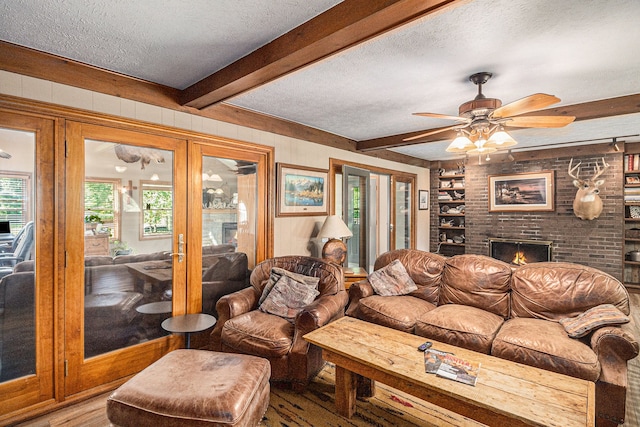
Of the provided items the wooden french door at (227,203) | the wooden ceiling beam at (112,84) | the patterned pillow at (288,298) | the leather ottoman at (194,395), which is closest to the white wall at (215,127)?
the wooden ceiling beam at (112,84)

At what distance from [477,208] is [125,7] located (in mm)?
6587

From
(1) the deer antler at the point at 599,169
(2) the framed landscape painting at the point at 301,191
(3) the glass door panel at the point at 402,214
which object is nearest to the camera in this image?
(2) the framed landscape painting at the point at 301,191

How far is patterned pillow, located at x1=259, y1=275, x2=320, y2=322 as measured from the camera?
291cm

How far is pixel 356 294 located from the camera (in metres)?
3.42

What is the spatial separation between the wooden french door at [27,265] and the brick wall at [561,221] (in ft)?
21.9

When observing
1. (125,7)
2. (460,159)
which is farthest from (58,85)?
(460,159)

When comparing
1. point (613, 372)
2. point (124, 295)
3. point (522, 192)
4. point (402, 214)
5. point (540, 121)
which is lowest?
point (613, 372)

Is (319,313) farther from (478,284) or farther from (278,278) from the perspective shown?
(478,284)

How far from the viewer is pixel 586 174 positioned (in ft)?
18.1

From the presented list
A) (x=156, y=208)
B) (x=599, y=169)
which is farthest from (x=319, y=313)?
(x=599, y=169)

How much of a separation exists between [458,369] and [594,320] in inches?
48.6

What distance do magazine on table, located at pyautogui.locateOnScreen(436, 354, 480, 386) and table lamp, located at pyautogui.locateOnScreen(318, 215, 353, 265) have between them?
7.05 feet

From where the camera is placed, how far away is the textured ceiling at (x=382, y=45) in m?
1.74

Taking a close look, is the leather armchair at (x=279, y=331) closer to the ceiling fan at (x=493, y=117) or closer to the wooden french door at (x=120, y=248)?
the wooden french door at (x=120, y=248)
